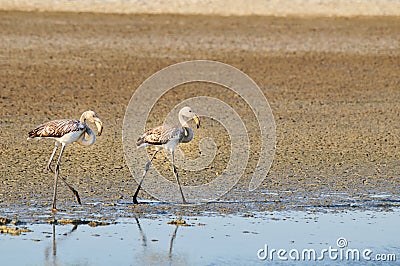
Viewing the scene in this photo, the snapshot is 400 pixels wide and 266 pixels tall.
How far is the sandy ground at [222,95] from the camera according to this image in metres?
10.1

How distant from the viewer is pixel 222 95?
1600 cm

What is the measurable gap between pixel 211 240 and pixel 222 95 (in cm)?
779

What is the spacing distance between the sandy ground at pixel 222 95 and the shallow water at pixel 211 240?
477mm

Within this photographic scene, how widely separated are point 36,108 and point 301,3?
11784 mm

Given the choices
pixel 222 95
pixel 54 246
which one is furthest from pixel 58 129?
pixel 222 95

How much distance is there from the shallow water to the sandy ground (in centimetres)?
48

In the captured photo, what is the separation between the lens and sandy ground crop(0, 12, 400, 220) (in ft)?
33.2

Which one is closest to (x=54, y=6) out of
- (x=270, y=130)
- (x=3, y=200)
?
(x=270, y=130)

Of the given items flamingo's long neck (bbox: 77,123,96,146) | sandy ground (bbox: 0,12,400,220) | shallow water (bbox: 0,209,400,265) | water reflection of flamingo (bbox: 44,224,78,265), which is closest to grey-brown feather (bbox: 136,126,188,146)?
flamingo's long neck (bbox: 77,123,96,146)

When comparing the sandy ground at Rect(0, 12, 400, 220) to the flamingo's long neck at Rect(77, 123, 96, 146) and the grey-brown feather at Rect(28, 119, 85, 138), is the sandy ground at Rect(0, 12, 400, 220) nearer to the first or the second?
the flamingo's long neck at Rect(77, 123, 96, 146)

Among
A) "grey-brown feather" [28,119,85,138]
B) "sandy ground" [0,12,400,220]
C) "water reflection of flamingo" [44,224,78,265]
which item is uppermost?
"sandy ground" [0,12,400,220]

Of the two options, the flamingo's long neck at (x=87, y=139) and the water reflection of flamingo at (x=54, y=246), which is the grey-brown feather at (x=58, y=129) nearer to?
the flamingo's long neck at (x=87, y=139)

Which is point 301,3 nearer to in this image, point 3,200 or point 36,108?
point 36,108

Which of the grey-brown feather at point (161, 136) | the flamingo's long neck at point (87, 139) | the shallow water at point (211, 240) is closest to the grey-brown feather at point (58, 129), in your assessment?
the flamingo's long neck at point (87, 139)
